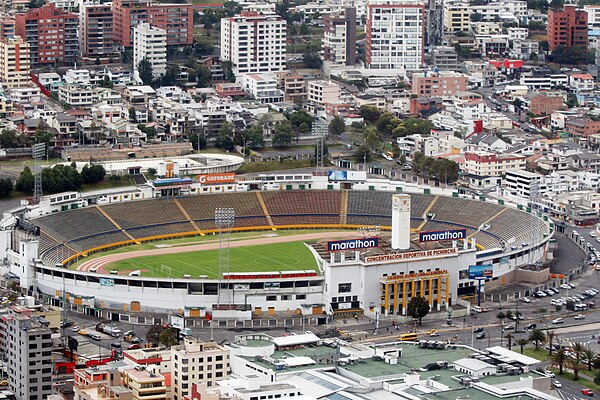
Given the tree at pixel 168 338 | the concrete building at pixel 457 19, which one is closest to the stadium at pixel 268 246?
the tree at pixel 168 338

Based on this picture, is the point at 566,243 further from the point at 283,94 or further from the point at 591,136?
the point at 283,94

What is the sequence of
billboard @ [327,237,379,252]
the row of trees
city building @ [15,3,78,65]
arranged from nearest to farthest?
billboard @ [327,237,379,252], the row of trees, city building @ [15,3,78,65]

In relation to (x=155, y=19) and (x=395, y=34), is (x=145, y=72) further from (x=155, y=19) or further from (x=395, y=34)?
(x=395, y=34)

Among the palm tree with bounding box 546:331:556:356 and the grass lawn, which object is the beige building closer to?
the palm tree with bounding box 546:331:556:356

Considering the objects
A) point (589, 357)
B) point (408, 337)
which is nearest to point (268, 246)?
point (408, 337)

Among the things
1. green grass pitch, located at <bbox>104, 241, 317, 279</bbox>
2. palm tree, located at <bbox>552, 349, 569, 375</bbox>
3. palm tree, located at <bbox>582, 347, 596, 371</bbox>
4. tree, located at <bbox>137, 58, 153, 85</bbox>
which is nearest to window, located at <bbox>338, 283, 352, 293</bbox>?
green grass pitch, located at <bbox>104, 241, 317, 279</bbox>

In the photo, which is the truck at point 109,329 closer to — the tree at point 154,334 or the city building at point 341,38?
the tree at point 154,334

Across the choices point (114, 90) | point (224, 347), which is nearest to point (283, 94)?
point (114, 90)
